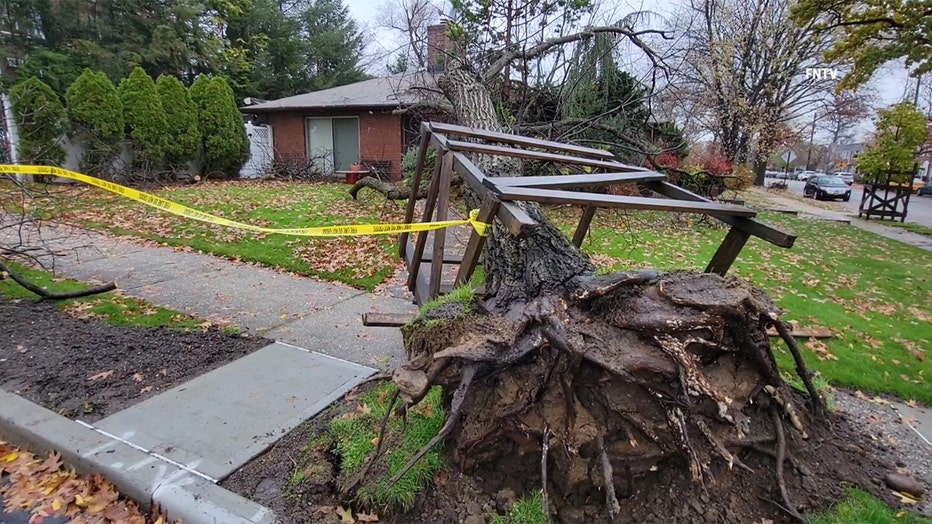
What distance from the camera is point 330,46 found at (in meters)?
29.0

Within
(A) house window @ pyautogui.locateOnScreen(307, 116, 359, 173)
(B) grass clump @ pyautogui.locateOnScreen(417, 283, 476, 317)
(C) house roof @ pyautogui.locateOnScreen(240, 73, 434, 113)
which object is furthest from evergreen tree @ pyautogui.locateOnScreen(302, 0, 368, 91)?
(B) grass clump @ pyautogui.locateOnScreen(417, 283, 476, 317)

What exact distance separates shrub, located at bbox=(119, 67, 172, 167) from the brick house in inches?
163

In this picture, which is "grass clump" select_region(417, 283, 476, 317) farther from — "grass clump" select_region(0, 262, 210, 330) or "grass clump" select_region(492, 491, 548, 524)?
"grass clump" select_region(0, 262, 210, 330)

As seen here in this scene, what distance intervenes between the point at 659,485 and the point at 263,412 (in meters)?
2.36

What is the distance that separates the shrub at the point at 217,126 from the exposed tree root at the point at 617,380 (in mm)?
16108

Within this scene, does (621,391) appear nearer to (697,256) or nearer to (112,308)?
(112,308)

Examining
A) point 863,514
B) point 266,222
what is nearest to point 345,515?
point 863,514

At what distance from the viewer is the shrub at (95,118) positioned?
12.8 metres

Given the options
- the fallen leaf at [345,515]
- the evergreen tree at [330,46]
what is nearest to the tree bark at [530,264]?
the fallen leaf at [345,515]

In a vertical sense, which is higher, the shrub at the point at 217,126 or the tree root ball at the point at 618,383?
the shrub at the point at 217,126

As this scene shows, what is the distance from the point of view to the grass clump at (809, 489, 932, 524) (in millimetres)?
2096

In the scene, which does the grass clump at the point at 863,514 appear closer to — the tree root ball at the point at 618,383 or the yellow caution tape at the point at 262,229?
the tree root ball at the point at 618,383

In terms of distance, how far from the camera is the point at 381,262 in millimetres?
6758

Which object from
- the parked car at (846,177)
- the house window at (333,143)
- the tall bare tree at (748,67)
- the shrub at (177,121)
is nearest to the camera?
the shrub at (177,121)
